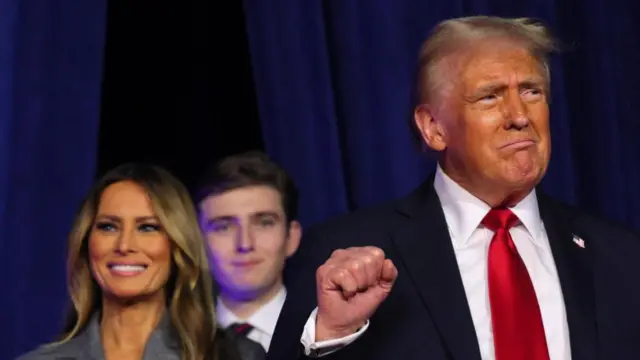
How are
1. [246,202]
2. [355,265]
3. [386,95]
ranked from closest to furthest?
[355,265], [246,202], [386,95]

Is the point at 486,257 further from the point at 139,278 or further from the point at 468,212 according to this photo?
the point at 139,278

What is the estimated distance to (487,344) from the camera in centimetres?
157

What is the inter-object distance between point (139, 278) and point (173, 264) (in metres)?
0.08

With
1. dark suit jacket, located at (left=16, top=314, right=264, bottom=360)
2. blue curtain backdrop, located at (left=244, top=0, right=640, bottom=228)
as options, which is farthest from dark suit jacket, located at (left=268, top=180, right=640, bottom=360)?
blue curtain backdrop, located at (left=244, top=0, right=640, bottom=228)

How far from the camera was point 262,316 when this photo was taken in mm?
2316

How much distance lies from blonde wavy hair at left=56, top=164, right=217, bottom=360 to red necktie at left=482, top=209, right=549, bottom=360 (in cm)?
58

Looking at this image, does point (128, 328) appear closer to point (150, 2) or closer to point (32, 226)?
point (32, 226)

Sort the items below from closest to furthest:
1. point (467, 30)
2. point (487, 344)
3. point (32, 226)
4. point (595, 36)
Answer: point (487, 344) < point (467, 30) < point (32, 226) < point (595, 36)

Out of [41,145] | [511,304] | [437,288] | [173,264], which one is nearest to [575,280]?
[511,304]

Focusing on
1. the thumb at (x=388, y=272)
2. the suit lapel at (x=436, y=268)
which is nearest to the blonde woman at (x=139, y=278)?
the suit lapel at (x=436, y=268)

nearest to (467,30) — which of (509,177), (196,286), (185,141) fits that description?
(509,177)

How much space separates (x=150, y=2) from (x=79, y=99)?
304 millimetres

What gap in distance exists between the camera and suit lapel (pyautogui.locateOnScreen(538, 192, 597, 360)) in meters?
1.56

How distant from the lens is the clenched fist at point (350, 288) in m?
1.41
